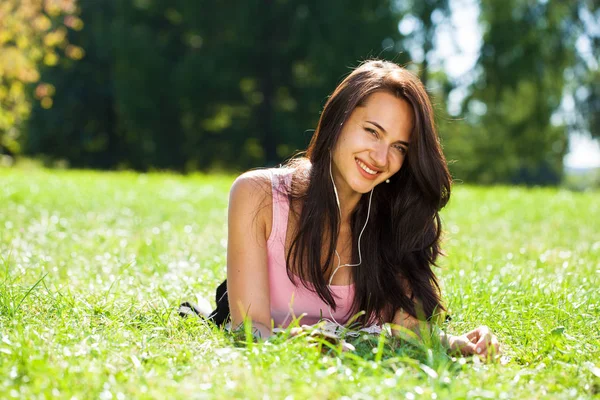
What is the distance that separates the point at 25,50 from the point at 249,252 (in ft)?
74.9

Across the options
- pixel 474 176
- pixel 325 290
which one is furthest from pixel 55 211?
pixel 474 176

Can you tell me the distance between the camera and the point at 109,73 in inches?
1038

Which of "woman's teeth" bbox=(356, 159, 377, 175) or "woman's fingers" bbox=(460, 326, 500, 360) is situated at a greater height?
"woman's teeth" bbox=(356, 159, 377, 175)

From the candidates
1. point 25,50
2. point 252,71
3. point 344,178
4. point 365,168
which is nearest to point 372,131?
point 365,168

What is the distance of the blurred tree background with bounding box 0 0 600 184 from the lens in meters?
22.8

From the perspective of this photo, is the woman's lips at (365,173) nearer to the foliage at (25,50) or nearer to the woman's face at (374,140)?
the woman's face at (374,140)

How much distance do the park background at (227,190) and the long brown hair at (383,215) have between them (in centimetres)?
36

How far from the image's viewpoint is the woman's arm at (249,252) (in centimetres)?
323

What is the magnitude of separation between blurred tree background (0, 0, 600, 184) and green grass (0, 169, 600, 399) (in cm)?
1610

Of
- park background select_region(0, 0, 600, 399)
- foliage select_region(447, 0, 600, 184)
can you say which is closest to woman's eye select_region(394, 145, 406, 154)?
park background select_region(0, 0, 600, 399)

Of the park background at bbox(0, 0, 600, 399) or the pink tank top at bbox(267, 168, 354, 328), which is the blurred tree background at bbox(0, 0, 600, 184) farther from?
the pink tank top at bbox(267, 168, 354, 328)

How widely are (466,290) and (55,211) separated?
16.6 ft

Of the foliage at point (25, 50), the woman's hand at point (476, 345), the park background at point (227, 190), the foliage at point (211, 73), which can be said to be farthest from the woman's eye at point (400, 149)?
the foliage at point (211, 73)

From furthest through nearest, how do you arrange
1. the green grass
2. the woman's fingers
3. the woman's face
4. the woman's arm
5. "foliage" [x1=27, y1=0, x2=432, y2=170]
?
1. "foliage" [x1=27, y1=0, x2=432, y2=170]
2. the woman's face
3. the woman's arm
4. the woman's fingers
5. the green grass
